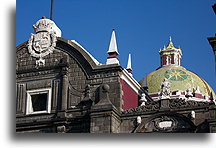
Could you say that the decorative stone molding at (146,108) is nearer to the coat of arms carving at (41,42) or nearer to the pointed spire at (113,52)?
the pointed spire at (113,52)

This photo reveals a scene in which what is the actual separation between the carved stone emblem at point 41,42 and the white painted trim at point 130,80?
78.2 inches

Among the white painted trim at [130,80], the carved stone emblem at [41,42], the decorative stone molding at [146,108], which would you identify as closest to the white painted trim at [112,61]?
the white painted trim at [130,80]

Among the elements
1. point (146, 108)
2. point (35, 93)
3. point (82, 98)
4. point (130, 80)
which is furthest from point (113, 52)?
point (35, 93)

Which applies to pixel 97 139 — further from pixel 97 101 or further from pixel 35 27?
pixel 35 27

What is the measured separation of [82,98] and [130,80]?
4.45 ft

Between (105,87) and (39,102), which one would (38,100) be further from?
(105,87)

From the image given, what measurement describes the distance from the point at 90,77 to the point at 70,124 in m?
1.32

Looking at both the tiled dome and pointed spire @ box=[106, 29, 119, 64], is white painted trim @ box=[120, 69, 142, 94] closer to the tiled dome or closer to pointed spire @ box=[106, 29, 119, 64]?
pointed spire @ box=[106, 29, 119, 64]

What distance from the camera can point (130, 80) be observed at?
1544 cm

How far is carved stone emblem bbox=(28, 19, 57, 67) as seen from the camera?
51.0ft

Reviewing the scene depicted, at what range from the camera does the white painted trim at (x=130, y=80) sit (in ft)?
49.4

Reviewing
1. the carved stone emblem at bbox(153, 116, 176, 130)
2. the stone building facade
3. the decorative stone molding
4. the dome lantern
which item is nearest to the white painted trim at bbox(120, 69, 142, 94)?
the stone building facade

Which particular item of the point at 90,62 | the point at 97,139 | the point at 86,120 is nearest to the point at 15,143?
the point at 97,139

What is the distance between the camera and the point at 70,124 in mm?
14703
